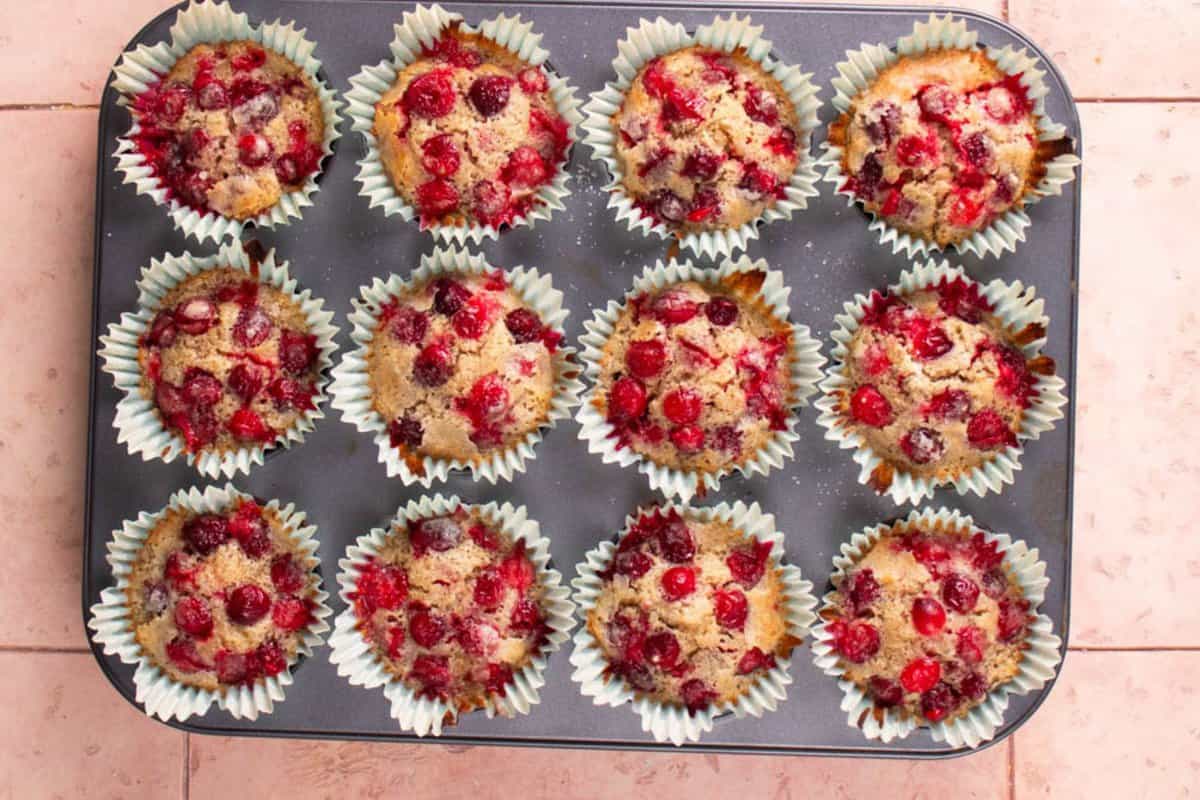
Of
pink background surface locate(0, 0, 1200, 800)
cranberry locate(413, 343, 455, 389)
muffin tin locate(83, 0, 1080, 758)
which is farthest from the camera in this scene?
pink background surface locate(0, 0, 1200, 800)

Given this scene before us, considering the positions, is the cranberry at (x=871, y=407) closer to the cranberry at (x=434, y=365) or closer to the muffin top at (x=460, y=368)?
the muffin top at (x=460, y=368)

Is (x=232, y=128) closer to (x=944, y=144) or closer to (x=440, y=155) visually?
(x=440, y=155)

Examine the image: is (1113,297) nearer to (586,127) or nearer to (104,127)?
(586,127)

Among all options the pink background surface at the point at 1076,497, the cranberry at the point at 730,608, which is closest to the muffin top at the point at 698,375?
the cranberry at the point at 730,608

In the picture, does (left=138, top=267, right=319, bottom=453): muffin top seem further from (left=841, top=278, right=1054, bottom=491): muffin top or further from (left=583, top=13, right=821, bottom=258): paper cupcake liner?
(left=841, top=278, right=1054, bottom=491): muffin top

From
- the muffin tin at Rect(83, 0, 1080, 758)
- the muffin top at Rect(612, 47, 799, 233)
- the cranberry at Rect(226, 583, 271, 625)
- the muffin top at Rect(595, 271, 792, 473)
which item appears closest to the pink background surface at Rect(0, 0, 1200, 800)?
the muffin tin at Rect(83, 0, 1080, 758)

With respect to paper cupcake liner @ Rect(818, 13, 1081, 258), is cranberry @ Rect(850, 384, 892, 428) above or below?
below

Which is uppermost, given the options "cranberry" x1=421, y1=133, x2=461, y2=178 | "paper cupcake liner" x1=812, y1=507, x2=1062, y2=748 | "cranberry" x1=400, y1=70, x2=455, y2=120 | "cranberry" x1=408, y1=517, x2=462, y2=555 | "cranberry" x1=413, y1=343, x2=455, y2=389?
"cranberry" x1=400, y1=70, x2=455, y2=120
